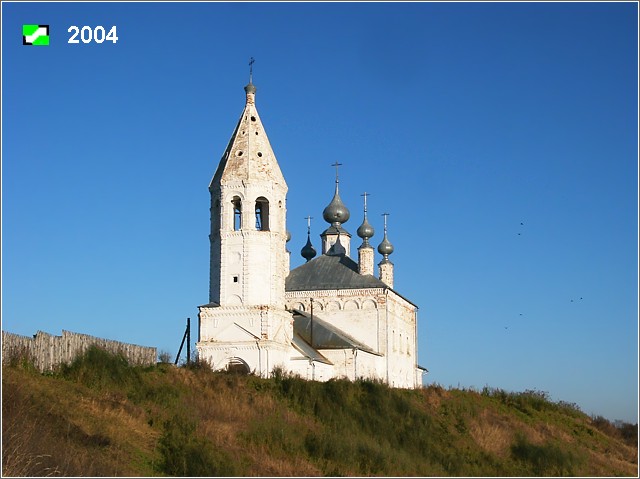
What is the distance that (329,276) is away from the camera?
127 ft

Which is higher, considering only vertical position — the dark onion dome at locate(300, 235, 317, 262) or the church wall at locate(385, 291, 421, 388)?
the dark onion dome at locate(300, 235, 317, 262)

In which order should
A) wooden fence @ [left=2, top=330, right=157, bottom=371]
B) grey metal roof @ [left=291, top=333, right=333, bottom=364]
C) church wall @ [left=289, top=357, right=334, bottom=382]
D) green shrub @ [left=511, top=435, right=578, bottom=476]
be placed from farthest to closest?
1. grey metal roof @ [left=291, top=333, right=333, bottom=364]
2. church wall @ [left=289, top=357, right=334, bottom=382]
3. green shrub @ [left=511, top=435, right=578, bottom=476]
4. wooden fence @ [left=2, top=330, right=157, bottom=371]

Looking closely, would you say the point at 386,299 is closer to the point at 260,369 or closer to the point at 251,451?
the point at 260,369

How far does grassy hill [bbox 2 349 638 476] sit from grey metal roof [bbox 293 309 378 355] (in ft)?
24.3

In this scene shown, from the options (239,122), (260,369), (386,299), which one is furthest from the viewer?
(386,299)

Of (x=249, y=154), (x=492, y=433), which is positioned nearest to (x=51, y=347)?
(x=492, y=433)

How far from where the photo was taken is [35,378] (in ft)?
51.5

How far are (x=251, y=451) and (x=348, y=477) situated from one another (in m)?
1.90

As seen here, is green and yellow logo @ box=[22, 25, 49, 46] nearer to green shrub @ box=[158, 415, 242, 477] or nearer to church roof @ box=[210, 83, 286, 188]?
green shrub @ box=[158, 415, 242, 477]

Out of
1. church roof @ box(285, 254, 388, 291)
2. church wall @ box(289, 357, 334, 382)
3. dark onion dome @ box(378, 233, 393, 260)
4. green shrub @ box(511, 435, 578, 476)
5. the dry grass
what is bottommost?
green shrub @ box(511, 435, 578, 476)

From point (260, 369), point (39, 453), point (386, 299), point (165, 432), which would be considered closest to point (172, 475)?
point (165, 432)

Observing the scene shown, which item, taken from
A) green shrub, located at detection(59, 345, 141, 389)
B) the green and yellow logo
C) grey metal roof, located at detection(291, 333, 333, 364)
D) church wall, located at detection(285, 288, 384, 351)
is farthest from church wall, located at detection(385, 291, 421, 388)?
the green and yellow logo

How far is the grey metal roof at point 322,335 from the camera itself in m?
33.4

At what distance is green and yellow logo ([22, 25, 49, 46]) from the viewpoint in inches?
556
